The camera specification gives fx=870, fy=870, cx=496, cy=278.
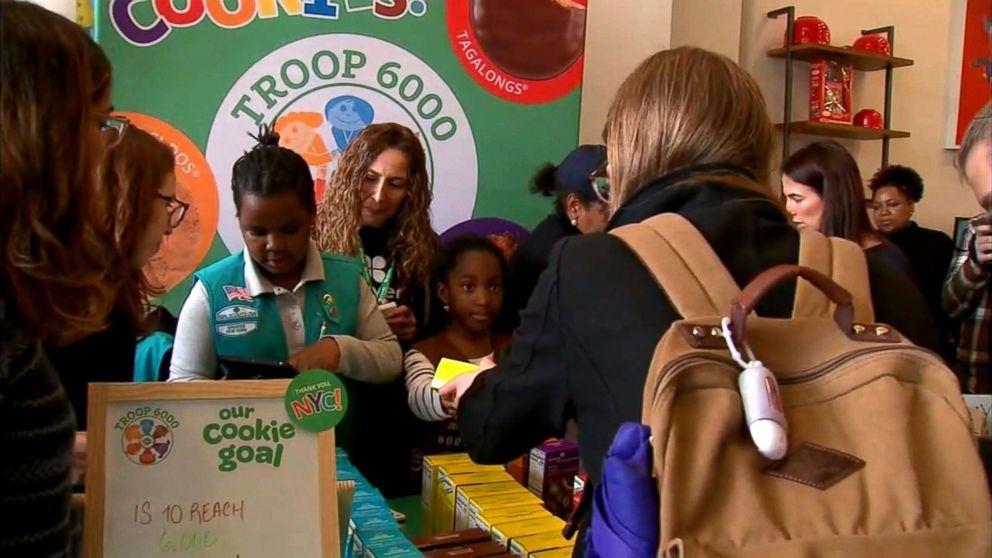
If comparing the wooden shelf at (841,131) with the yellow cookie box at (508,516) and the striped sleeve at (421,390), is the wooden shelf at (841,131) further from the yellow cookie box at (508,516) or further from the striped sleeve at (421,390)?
the yellow cookie box at (508,516)

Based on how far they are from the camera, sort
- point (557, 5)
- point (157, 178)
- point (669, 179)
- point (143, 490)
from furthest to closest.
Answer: point (557, 5), point (157, 178), point (669, 179), point (143, 490)

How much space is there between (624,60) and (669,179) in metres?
2.54

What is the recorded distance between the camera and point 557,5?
309 cm

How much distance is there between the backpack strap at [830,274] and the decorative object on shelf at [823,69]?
3.38 metres

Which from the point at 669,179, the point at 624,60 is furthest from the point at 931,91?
the point at 669,179

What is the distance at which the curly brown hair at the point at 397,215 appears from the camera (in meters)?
2.22

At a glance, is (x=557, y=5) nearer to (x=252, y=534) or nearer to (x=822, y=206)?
(x=822, y=206)

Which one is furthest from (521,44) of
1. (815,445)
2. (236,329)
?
(815,445)

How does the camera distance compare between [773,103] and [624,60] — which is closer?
[624,60]

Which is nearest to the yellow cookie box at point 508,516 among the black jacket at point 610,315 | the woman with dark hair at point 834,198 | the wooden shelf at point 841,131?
the black jacket at point 610,315

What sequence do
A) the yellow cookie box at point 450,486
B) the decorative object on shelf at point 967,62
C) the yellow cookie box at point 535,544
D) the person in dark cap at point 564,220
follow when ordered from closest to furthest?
1. the yellow cookie box at point 535,544
2. the yellow cookie box at point 450,486
3. the person in dark cap at point 564,220
4. the decorative object on shelf at point 967,62

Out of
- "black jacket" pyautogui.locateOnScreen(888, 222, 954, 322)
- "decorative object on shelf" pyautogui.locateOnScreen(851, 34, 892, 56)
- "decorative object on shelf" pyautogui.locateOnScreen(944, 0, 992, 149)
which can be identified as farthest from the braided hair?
"decorative object on shelf" pyautogui.locateOnScreen(944, 0, 992, 149)

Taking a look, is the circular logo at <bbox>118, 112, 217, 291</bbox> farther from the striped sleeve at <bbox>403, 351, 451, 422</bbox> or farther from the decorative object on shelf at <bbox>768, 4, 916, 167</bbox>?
the decorative object on shelf at <bbox>768, 4, 916, 167</bbox>

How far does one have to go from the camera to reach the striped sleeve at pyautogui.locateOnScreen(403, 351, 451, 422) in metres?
1.71
